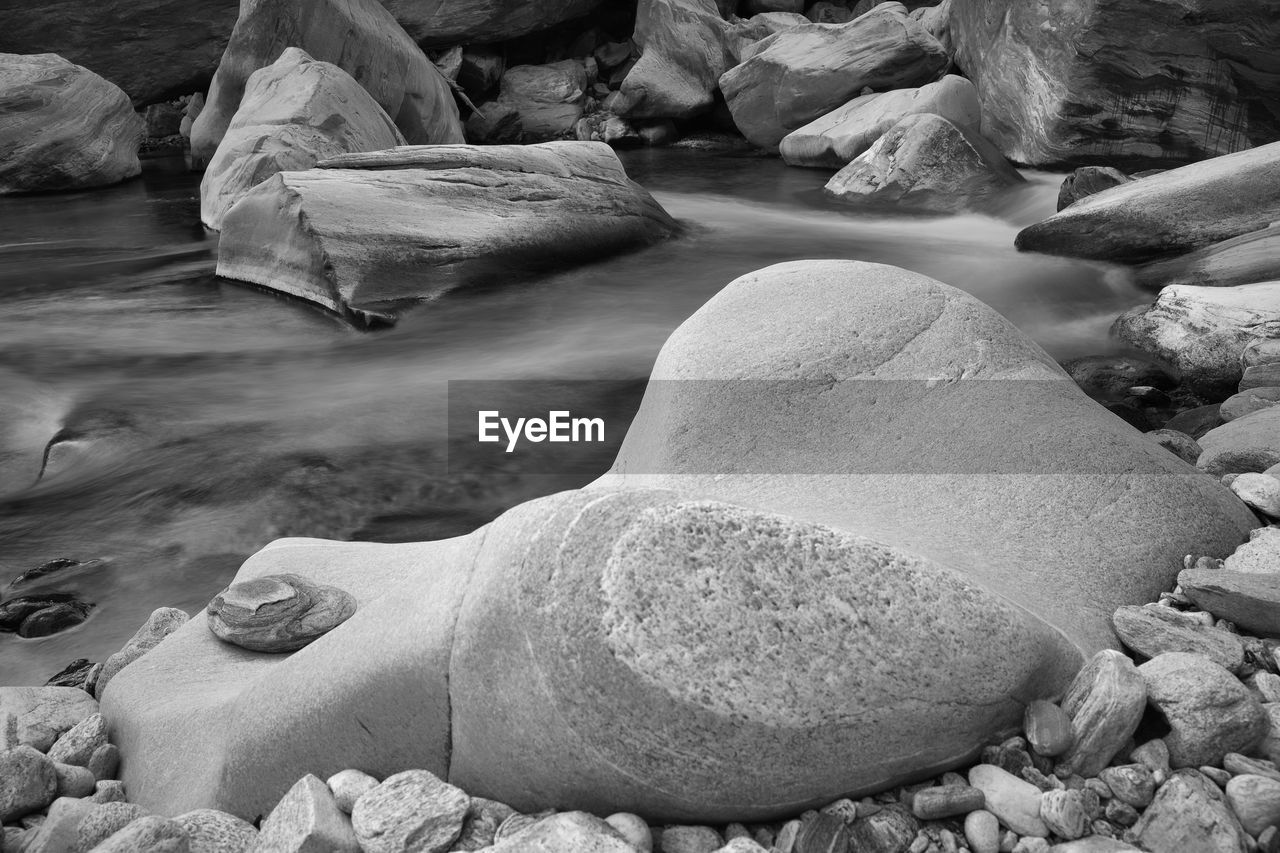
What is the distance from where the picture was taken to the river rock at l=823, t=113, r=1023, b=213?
1169cm

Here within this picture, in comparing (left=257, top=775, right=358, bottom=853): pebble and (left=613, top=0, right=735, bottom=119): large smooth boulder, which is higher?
(left=613, top=0, right=735, bottom=119): large smooth boulder

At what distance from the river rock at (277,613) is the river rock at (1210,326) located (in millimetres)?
5003

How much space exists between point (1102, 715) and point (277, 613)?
2390 millimetres

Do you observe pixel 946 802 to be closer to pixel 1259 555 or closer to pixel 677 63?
pixel 1259 555

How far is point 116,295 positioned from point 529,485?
18.6 feet

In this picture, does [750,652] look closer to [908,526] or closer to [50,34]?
[908,526]

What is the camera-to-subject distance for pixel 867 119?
14594 mm

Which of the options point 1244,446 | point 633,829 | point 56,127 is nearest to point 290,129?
point 56,127

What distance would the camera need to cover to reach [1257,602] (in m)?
2.58

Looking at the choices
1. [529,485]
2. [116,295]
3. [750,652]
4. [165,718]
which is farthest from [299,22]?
[750,652]

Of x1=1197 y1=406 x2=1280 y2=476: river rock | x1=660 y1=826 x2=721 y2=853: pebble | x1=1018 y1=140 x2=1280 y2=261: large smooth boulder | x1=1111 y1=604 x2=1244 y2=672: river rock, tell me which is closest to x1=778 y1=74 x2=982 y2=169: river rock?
x1=1018 y1=140 x2=1280 y2=261: large smooth boulder
